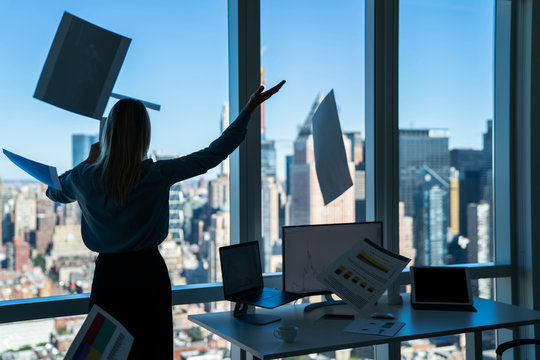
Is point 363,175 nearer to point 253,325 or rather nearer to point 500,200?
point 500,200

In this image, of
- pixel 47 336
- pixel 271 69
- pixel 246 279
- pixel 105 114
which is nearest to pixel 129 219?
pixel 105 114

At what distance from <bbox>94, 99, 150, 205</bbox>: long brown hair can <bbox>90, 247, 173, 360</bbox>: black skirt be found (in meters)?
0.23

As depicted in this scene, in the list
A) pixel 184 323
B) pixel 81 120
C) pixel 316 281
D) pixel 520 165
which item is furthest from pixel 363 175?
pixel 81 120

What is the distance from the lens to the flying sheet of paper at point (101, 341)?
5.00ft

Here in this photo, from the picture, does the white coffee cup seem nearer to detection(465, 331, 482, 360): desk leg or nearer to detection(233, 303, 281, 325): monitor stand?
detection(233, 303, 281, 325): monitor stand

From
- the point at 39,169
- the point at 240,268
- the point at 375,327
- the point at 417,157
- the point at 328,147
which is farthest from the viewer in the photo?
the point at 417,157

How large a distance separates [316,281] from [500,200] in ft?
4.87

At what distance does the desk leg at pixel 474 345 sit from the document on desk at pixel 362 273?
0.49m

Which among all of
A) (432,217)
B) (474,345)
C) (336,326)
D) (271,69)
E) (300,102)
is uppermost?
(271,69)

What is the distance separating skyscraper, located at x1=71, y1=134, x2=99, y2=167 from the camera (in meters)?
2.31

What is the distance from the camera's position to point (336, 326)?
2.18 metres

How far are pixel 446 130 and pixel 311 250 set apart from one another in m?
1.26

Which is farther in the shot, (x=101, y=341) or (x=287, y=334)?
(x=287, y=334)

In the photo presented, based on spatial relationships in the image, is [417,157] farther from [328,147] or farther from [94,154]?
[94,154]
